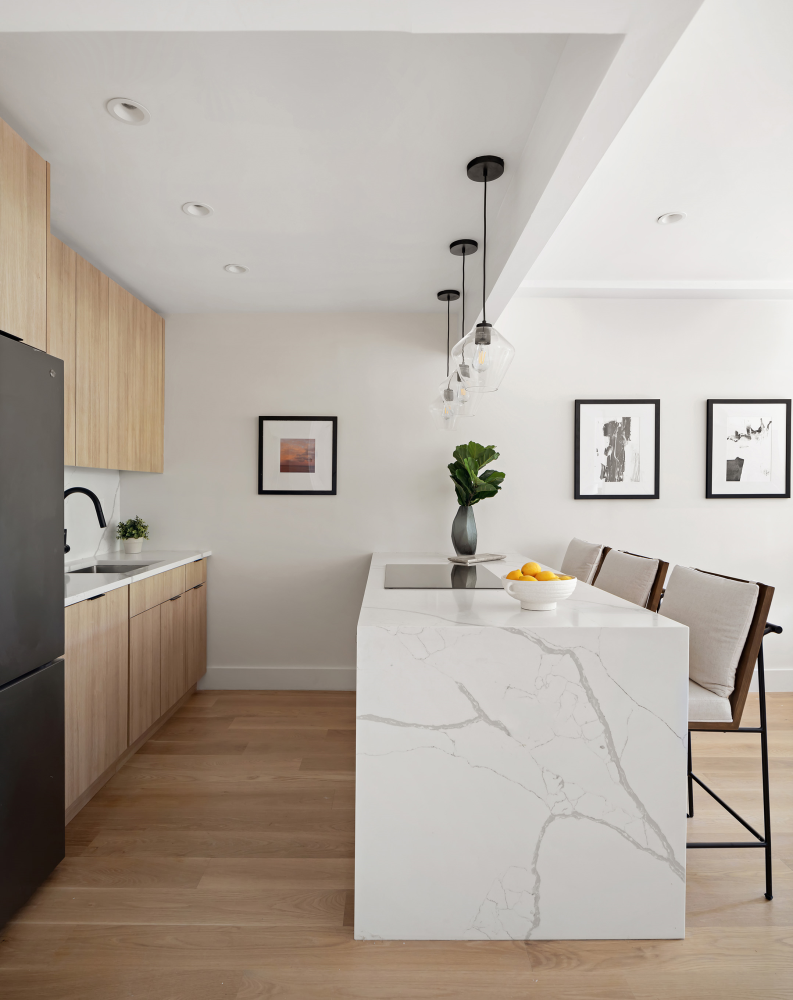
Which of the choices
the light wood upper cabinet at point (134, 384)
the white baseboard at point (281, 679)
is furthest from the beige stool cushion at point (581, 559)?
the light wood upper cabinet at point (134, 384)

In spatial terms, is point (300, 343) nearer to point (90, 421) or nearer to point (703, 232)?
point (90, 421)

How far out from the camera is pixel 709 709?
191cm

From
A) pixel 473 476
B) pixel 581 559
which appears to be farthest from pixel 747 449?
pixel 473 476

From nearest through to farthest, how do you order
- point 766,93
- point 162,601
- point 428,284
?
1. point 766,93
2. point 162,601
3. point 428,284

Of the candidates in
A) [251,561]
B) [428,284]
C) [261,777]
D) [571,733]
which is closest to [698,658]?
[571,733]

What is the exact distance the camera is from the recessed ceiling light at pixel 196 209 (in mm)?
2502

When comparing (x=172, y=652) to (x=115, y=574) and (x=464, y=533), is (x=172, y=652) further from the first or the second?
(x=464, y=533)

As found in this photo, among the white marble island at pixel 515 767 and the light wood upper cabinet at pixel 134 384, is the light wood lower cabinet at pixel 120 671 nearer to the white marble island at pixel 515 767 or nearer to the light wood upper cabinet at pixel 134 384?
the light wood upper cabinet at pixel 134 384

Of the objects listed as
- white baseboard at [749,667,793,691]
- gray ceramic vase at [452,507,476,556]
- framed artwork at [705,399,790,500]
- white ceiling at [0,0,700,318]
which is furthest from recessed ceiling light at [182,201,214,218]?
white baseboard at [749,667,793,691]

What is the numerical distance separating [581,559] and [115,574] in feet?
7.80

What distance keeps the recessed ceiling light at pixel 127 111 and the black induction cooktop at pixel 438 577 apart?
1.77 meters

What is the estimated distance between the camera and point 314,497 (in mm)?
3943

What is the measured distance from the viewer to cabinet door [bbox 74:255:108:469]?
9.34ft

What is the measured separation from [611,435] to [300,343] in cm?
207
